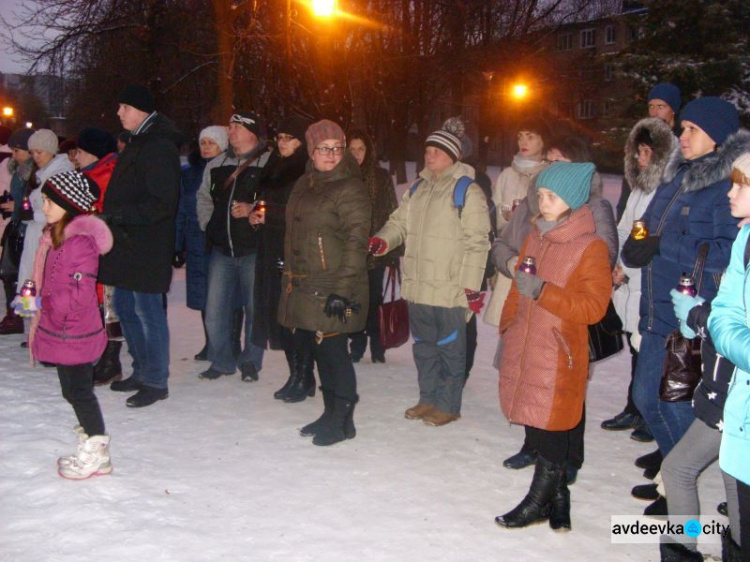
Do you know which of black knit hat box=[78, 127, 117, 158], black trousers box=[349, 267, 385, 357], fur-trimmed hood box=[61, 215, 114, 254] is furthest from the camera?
black trousers box=[349, 267, 385, 357]

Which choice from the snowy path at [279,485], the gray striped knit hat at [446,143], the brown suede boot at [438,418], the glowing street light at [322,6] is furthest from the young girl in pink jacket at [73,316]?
the glowing street light at [322,6]

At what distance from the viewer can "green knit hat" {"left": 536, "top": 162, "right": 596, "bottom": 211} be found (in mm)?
3684

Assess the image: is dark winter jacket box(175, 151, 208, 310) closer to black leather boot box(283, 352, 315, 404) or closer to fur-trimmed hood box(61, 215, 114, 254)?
black leather boot box(283, 352, 315, 404)

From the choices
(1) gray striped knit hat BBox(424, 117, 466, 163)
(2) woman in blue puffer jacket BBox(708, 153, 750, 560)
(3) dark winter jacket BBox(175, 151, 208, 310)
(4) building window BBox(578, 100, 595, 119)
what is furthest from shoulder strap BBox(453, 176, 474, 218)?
(4) building window BBox(578, 100, 595, 119)

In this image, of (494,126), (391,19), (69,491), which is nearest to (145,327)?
(69,491)

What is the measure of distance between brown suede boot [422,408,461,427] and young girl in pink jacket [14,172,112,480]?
85.3 inches

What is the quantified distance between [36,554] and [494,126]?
3026 cm

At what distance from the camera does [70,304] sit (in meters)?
4.25

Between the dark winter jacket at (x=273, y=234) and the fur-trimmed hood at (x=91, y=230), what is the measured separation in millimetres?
1548

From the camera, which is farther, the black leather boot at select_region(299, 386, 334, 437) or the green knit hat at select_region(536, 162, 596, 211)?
the black leather boot at select_region(299, 386, 334, 437)

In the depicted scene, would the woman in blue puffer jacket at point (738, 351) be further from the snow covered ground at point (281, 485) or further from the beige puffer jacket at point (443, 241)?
the beige puffer jacket at point (443, 241)

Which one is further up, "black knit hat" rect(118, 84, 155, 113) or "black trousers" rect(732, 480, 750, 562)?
"black knit hat" rect(118, 84, 155, 113)

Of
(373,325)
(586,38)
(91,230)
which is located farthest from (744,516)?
(586,38)

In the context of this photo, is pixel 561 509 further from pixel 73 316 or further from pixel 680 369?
pixel 73 316
